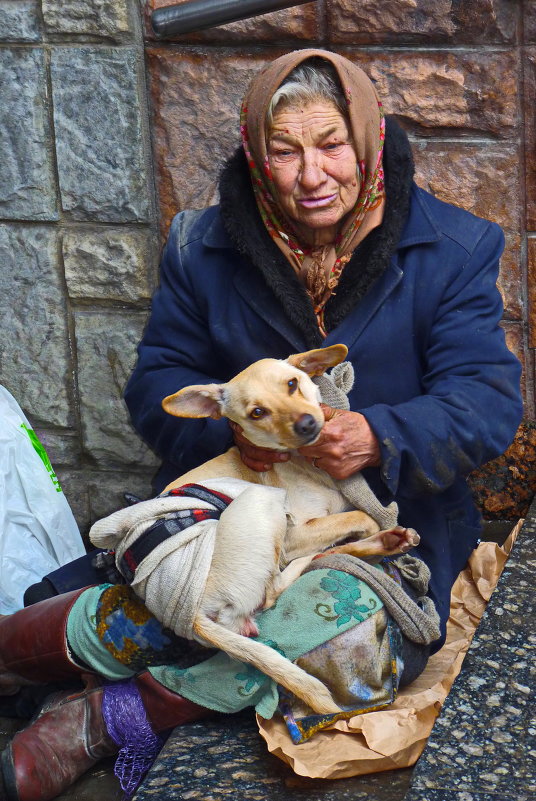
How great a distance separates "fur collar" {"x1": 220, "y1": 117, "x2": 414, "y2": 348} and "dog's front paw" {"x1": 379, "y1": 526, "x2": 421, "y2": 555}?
0.57 m

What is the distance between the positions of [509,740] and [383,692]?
0.37 m

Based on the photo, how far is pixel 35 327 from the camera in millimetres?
3766

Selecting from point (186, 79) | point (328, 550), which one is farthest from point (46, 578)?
point (186, 79)

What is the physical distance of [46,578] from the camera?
3.02m

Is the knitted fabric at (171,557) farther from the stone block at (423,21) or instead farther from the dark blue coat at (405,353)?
the stone block at (423,21)

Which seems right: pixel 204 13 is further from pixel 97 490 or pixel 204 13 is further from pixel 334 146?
pixel 97 490

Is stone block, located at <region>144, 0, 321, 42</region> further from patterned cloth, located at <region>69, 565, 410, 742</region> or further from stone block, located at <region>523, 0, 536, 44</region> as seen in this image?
patterned cloth, located at <region>69, 565, 410, 742</region>

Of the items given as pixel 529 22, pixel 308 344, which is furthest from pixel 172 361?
pixel 529 22

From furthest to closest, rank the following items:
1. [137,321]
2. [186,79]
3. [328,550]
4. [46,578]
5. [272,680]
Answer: [137,321], [186,79], [46,578], [328,550], [272,680]

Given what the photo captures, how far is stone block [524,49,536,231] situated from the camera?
3.17 metres

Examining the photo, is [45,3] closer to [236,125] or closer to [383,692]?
[236,125]

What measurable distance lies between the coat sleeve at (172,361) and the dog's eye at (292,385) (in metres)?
0.45

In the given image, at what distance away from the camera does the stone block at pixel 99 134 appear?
3.43 m

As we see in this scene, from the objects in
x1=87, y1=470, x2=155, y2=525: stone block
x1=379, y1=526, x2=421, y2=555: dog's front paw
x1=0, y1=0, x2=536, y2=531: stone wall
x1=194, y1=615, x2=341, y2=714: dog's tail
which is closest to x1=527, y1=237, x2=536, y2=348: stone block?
x1=0, y1=0, x2=536, y2=531: stone wall
